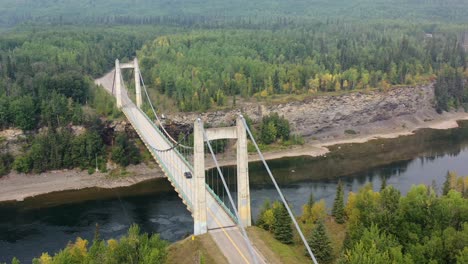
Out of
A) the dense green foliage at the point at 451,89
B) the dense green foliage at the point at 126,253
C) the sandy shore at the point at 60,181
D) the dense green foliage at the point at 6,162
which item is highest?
the dense green foliage at the point at 126,253

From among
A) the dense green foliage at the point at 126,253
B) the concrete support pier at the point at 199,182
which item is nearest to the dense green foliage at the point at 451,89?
the concrete support pier at the point at 199,182

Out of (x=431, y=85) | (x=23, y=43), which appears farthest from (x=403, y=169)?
(x=23, y=43)

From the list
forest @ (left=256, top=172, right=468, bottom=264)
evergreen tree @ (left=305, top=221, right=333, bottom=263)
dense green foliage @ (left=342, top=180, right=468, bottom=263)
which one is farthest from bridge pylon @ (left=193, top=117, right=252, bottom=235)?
dense green foliage @ (left=342, top=180, right=468, bottom=263)

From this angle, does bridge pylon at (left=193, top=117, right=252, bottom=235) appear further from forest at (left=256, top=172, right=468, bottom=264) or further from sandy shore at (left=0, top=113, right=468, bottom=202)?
sandy shore at (left=0, top=113, right=468, bottom=202)

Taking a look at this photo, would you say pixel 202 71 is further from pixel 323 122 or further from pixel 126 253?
pixel 126 253

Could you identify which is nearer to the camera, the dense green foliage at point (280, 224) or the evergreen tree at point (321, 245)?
the evergreen tree at point (321, 245)

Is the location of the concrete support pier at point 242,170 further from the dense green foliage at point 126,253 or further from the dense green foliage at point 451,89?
the dense green foliage at point 451,89
